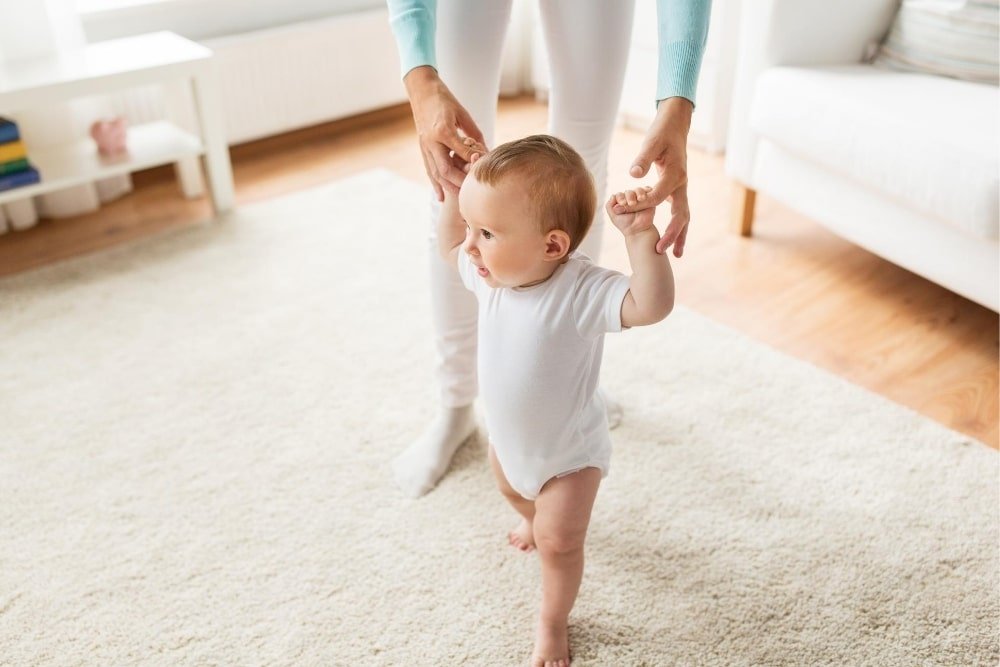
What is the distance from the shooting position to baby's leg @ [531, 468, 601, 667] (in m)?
1.06

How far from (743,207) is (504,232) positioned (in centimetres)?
148

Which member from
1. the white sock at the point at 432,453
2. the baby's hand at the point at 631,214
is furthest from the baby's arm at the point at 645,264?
the white sock at the point at 432,453

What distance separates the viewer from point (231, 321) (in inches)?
75.5

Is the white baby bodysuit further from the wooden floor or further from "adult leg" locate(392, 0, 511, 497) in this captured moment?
the wooden floor

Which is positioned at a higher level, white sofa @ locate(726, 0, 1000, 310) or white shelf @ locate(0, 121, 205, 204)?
white sofa @ locate(726, 0, 1000, 310)

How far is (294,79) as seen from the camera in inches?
113

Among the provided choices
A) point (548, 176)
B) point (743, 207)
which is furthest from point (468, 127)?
point (743, 207)

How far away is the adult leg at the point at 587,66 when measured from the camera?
4.00 feet

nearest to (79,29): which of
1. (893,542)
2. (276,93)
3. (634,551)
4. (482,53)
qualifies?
(276,93)

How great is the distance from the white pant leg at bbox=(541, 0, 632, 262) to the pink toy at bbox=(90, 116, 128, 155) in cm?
144

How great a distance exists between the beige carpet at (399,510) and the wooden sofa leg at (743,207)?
20.2 inches

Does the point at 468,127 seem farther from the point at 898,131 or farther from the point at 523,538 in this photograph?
the point at 898,131

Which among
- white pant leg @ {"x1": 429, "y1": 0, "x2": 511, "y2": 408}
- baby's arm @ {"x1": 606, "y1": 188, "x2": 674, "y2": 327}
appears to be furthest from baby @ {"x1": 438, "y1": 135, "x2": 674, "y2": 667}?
white pant leg @ {"x1": 429, "y1": 0, "x2": 511, "y2": 408}

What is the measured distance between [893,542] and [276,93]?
2.29m
